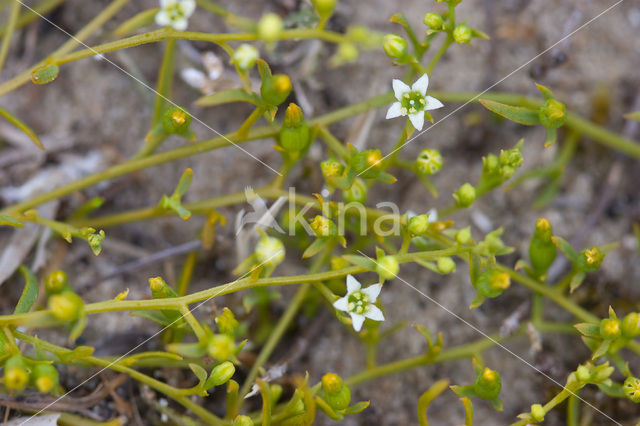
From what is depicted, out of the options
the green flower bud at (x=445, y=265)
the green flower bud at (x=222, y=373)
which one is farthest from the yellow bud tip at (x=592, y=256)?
the green flower bud at (x=222, y=373)

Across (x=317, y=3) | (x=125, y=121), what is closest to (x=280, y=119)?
(x=125, y=121)

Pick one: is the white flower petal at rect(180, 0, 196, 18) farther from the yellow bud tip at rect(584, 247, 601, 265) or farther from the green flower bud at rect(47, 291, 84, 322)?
the yellow bud tip at rect(584, 247, 601, 265)

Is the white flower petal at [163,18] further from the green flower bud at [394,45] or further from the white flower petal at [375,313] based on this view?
the white flower petal at [375,313]

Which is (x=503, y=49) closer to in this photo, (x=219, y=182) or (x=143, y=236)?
(x=219, y=182)

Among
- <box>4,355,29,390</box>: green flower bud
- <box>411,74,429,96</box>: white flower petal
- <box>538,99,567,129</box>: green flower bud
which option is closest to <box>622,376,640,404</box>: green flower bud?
<box>538,99,567,129</box>: green flower bud

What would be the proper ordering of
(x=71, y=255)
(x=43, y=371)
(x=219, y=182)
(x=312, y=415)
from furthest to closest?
(x=219, y=182) → (x=71, y=255) → (x=312, y=415) → (x=43, y=371)
